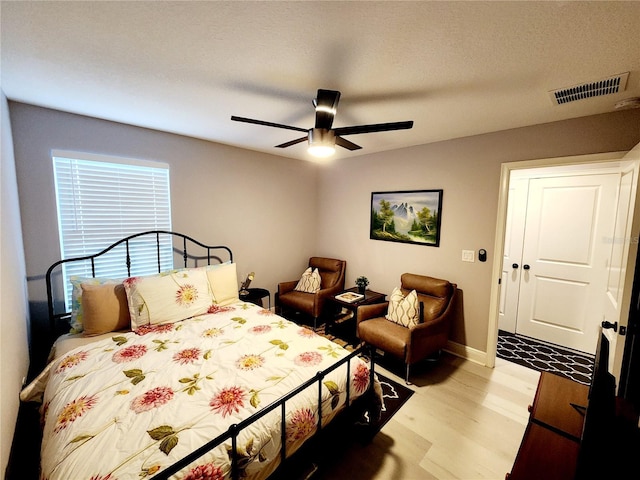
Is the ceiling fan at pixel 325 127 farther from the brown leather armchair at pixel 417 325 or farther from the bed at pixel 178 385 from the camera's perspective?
the brown leather armchair at pixel 417 325

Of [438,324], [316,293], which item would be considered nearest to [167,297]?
[316,293]

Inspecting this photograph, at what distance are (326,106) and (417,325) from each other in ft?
6.90

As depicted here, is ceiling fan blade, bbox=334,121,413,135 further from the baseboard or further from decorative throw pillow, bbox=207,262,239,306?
the baseboard

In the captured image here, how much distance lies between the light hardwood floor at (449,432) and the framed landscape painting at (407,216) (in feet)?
4.98

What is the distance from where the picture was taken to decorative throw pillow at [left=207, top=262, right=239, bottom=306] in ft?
8.84

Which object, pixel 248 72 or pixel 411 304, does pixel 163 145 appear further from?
pixel 411 304

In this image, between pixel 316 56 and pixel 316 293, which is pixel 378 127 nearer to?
pixel 316 56

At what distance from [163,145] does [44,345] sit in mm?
2178

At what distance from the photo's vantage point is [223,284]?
2740 mm

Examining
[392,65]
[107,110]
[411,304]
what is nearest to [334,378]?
[411,304]

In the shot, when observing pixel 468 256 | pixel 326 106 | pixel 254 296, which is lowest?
pixel 254 296

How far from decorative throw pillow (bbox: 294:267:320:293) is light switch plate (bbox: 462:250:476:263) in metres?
1.94

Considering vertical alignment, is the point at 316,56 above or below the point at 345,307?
above

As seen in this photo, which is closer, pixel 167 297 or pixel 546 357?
pixel 167 297
